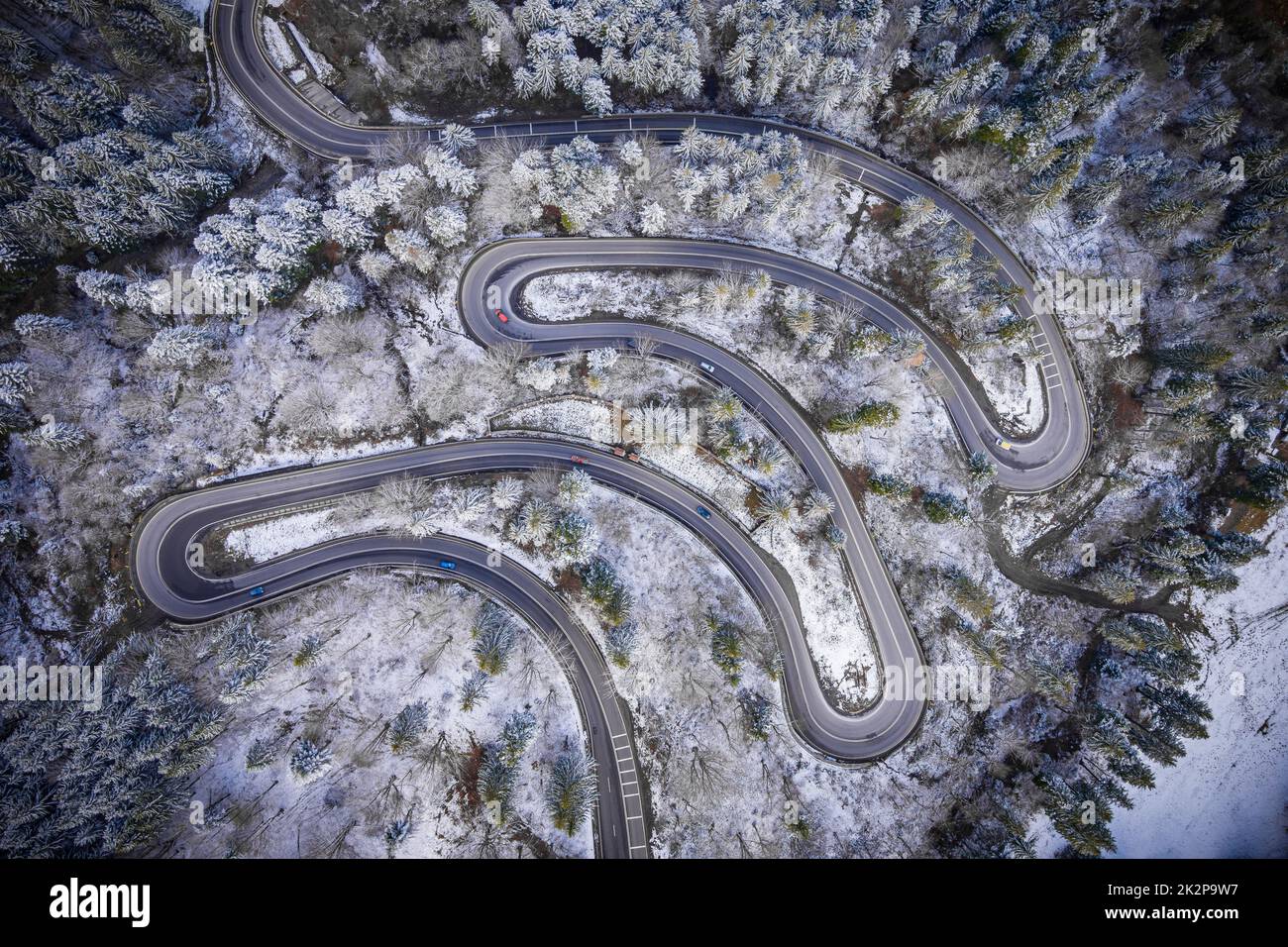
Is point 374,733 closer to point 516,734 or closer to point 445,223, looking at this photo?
point 516,734

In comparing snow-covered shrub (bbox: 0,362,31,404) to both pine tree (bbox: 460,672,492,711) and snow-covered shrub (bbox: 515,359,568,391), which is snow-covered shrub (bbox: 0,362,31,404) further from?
pine tree (bbox: 460,672,492,711)

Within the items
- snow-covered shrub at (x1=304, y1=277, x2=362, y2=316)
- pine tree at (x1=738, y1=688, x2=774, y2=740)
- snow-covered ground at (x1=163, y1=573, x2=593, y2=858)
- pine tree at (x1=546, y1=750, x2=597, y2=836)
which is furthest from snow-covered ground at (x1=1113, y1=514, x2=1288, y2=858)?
snow-covered shrub at (x1=304, y1=277, x2=362, y2=316)

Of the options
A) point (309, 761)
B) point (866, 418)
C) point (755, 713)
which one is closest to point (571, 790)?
point (755, 713)

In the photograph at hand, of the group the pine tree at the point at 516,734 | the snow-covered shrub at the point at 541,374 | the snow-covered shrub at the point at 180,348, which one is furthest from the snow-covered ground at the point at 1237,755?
the snow-covered shrub at the point at 180,348

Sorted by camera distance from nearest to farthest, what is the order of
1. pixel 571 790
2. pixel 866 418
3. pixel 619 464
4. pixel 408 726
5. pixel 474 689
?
pixel 571 790 < pixel 408 726 < pixel 474 689 < pixel 866 418 < pixel 619 464

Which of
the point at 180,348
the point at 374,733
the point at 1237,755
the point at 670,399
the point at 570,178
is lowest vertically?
the point at 1237,755

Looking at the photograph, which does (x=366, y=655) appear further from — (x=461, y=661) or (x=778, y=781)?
(x=778, y=781)
